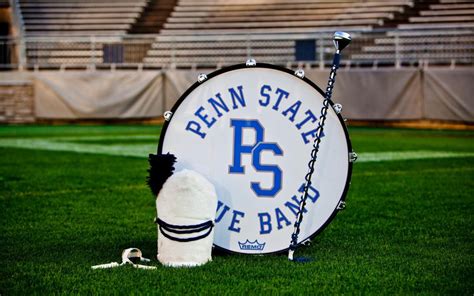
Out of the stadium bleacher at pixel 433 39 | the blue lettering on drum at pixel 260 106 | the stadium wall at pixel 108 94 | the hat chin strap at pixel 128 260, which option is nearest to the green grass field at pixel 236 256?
the hat chin strap at pixel 128 260

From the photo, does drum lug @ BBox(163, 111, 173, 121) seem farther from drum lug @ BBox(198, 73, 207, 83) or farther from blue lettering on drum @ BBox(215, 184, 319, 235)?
blue lettering on drum @ BBox(215, 184, 319, 235)

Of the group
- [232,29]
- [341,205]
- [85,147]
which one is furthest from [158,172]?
[232,29]

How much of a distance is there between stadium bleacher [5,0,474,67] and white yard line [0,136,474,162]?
6557 millimetres

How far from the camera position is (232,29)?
2186 cm

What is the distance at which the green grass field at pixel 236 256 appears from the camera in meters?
3.54

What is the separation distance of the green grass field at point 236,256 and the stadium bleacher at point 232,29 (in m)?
8.85

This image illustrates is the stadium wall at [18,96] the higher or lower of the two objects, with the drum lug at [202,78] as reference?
lower

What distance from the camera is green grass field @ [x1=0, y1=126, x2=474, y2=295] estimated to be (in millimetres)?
3543

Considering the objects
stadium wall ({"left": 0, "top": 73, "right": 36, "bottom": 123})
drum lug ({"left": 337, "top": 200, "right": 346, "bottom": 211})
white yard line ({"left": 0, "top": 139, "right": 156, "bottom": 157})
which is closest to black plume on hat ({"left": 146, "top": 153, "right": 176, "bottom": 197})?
drum lug ({"left": 337, "top": 200, "right": 346, "bottom": 211})

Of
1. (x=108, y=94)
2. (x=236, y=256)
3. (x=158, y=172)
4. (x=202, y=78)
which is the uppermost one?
(x=202, y=78)

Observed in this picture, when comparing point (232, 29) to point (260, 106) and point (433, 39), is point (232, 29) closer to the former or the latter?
point (433, 39)

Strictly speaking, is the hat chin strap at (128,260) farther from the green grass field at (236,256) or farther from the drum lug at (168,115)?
the drum lug at (168,115)

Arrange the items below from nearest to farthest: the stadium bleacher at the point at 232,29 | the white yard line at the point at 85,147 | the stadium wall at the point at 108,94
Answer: the white yard line at the point at 85,147
the stadium wall at the point at 108,94
the stadium bleacher at the point at 232,29

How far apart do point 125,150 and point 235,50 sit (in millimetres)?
9402
